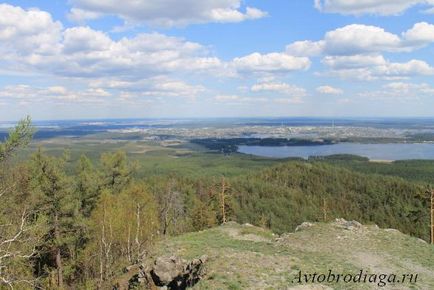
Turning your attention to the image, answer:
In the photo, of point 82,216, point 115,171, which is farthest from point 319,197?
point 82,216

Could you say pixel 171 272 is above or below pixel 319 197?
above

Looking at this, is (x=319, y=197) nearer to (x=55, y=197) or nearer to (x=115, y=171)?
(x=115, y=171)

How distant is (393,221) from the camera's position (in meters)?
100

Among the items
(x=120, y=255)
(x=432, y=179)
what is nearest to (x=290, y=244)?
(x=120, y=255)

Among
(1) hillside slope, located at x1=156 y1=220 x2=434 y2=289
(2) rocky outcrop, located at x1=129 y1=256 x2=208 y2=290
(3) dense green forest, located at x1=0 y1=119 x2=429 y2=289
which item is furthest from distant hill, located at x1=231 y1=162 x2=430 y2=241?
(2) rocky outcrop, located at x1=129 y1=256 x2=208 y2=290

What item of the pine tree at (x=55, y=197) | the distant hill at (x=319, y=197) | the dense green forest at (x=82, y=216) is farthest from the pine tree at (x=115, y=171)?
the distant hill at (x=319, y=197)

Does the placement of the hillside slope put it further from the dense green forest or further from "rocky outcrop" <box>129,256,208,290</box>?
the dense green forest

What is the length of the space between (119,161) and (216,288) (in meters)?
31.8

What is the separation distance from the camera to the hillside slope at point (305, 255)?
59.0 ft

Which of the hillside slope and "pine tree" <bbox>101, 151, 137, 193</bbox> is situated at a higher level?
"pine tree" <bbox>101, 151, 137, 193</bbox>

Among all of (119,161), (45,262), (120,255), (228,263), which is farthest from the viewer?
(119,161)

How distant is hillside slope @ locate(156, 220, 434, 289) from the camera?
59.0 feet

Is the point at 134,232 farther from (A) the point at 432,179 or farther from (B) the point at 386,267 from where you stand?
(A) the point at 432,179

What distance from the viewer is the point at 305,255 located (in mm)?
21844
